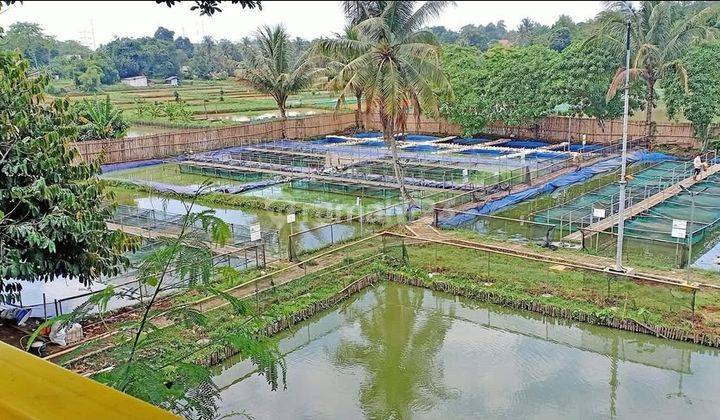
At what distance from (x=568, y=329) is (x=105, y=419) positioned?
11036mm

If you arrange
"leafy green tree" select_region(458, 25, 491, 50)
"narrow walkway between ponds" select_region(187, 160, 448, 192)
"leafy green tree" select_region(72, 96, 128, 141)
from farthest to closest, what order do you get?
"leafy green tree" select_region(458, 25, 491, 50), "leafy green tree" select_region(72, 96, 128, 141), "narrow walkway between ponds" select_region(187, 160, 448, 192)

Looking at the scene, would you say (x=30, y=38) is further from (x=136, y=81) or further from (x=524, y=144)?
(x=524, y=144)

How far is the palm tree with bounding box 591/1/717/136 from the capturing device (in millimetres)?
25031

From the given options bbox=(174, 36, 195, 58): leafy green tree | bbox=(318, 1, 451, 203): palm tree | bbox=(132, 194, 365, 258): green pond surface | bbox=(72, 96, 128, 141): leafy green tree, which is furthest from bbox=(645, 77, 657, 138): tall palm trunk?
bbox=(174, 36, 195, 58): leafy green tree

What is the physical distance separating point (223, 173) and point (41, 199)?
1747cm

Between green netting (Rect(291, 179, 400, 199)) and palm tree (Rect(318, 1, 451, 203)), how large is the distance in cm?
343

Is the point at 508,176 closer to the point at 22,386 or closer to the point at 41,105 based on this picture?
the point at 41,105

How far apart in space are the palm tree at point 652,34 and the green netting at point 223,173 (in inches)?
564

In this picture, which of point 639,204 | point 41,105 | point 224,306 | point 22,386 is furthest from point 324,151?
point 22,386

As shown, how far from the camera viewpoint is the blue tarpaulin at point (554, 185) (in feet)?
55.9

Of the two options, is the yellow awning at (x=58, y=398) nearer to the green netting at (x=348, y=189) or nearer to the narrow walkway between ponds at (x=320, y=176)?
the narrow walkway between ponds at (x=320, y=176)

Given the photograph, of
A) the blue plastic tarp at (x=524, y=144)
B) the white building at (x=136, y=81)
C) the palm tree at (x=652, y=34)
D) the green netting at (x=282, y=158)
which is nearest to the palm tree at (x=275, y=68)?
the green netting at (x=282, y=158)

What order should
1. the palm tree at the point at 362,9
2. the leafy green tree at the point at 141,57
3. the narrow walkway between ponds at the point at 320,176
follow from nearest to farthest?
the palm tree at the point at 362,9
the narrow walkway between ponds at the point at 320,176
the leafy green tree at the point at 141,57

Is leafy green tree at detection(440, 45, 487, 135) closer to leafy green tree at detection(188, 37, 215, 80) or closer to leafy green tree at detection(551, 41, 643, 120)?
leafy green tree at detection(551, 41, 643, 120)
